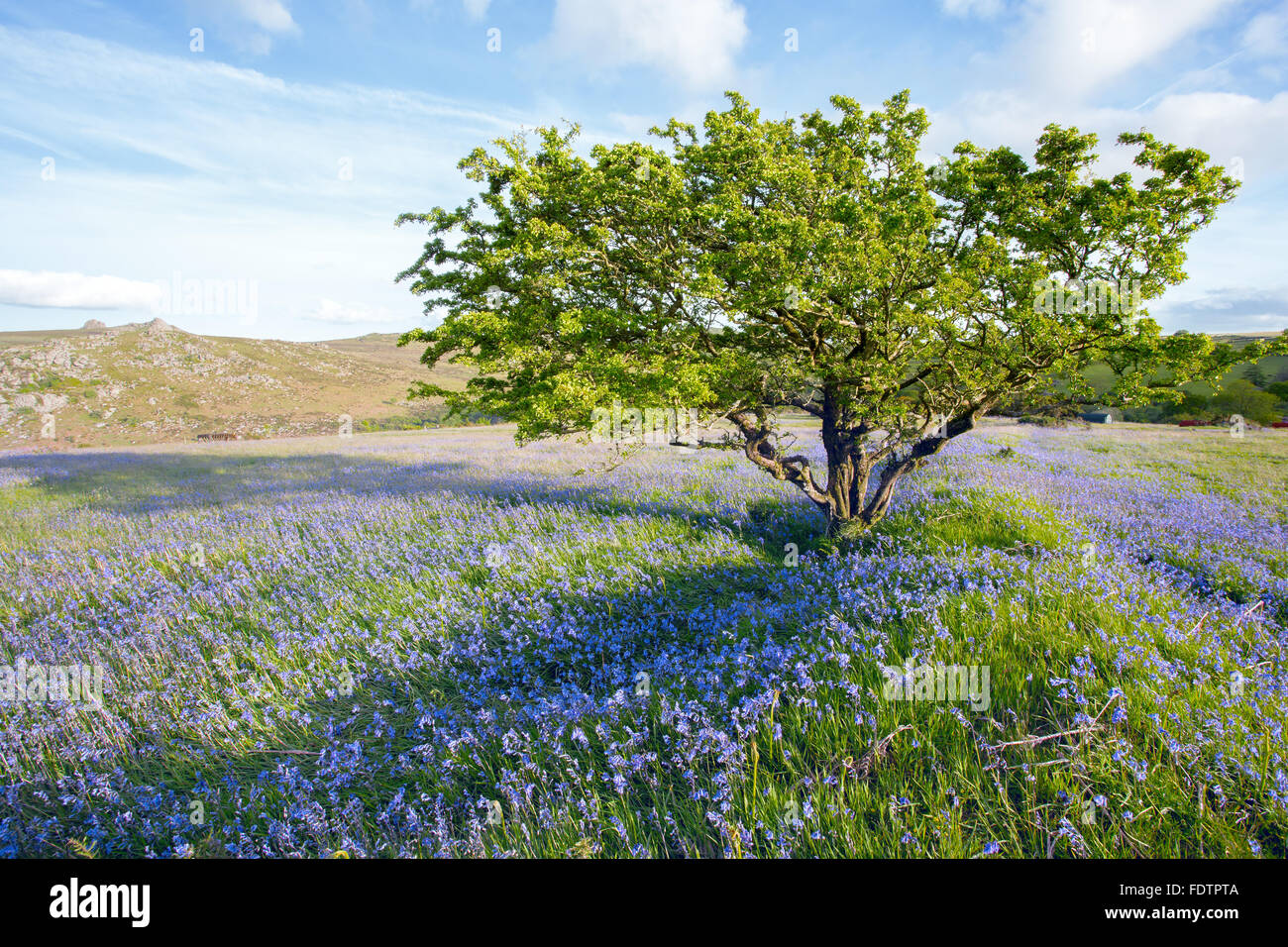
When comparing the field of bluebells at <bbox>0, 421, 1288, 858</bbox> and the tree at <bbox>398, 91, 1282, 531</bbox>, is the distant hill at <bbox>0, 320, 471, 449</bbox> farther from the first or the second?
the tree at <bbox>398, 91, 1282, 531</bbox>

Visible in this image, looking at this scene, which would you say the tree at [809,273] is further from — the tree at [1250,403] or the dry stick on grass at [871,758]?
the tree at [1250,403]

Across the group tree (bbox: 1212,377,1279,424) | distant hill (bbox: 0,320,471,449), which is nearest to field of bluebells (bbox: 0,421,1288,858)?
tree (bbox: 1212,377,1279,424)

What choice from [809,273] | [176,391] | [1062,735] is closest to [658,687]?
[1062,735]

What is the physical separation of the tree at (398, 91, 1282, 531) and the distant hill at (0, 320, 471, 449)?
58179 millimetres

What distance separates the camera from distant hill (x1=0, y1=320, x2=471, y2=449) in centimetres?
5872

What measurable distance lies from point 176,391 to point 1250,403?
117590mm

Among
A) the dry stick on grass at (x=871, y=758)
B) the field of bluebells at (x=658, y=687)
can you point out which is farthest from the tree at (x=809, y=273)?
the dry stick on grass at (x=871, y=758)

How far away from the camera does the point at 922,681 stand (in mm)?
3367

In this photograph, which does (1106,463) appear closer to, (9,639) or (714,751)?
(714,751)

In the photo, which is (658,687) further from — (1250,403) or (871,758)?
(1250,403)

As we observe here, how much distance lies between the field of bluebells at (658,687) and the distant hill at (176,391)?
56.9 m

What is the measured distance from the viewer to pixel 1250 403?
3928 cm

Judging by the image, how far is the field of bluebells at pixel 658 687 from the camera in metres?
2.59
